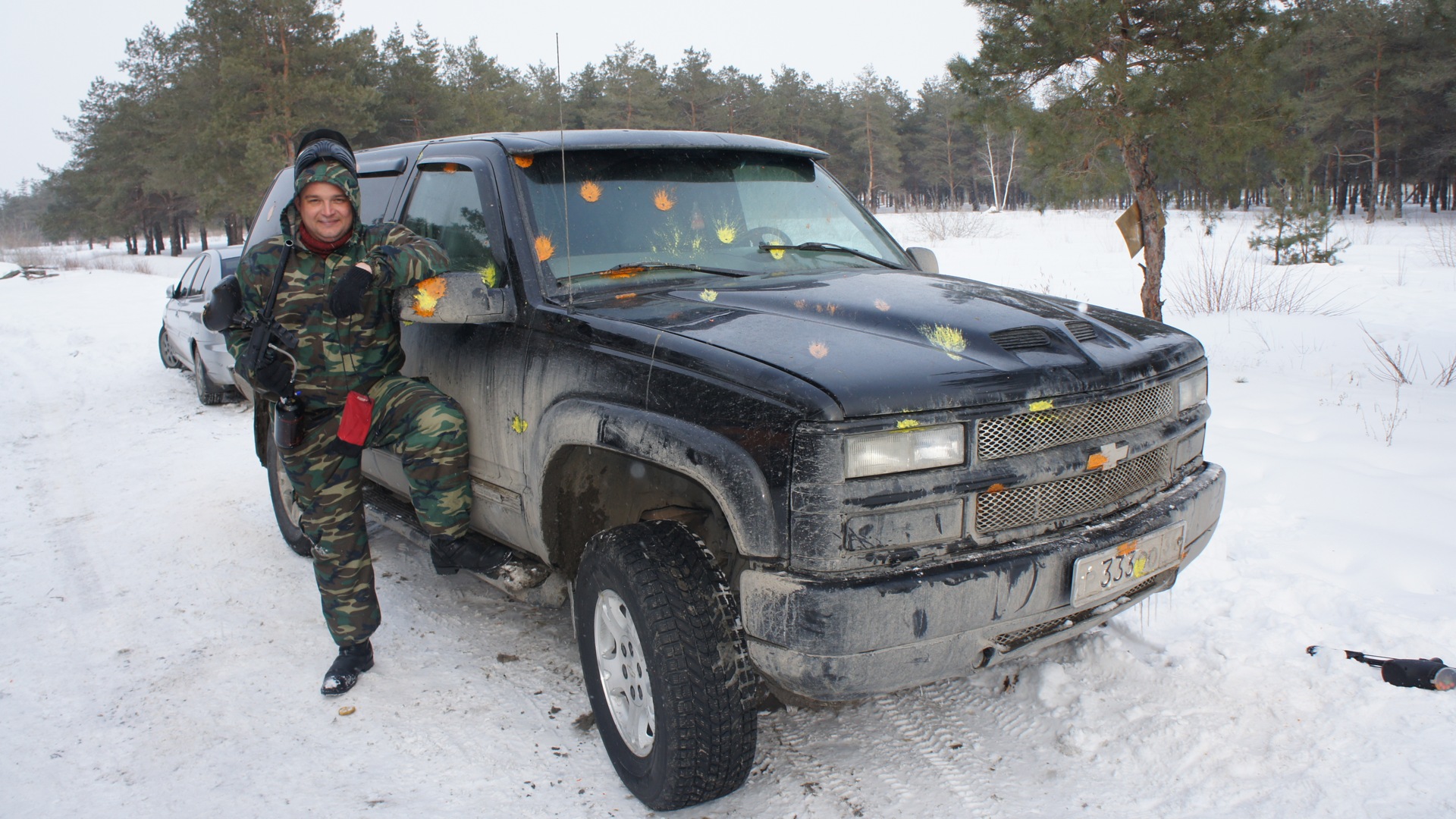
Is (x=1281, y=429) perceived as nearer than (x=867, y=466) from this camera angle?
No

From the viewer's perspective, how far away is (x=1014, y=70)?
9.05m

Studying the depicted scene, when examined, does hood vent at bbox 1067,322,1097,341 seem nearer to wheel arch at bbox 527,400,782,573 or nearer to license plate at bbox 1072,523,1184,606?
license plate at bbox 1072,523,1184,606

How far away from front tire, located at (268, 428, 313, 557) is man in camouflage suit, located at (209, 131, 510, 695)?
1.33 meters

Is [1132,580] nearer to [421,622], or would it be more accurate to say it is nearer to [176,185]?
[421,622]

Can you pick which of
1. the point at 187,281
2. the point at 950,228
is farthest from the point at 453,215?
the point at 950,228

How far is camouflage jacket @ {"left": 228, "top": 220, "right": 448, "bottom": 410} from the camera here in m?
3.21

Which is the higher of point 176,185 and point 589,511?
point 176,185

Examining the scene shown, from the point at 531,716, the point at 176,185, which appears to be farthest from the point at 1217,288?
the point at 176,185

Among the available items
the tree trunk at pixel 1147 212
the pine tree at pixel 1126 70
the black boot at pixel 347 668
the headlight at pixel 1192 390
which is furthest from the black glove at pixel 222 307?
the tree trunk at pixel 1147 212

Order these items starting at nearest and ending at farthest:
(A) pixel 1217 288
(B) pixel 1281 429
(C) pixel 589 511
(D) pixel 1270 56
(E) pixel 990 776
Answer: (E) pixel 990 776
(C) pixel 589 511
(B) pixel 1281 429
(D) pixel 1270 56
(A) pixel 1217 288

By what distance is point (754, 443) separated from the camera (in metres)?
2.13

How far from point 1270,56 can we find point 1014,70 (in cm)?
248

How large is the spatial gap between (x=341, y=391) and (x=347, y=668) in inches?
40.6

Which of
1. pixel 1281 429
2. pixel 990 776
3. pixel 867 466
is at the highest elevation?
pixel 867 466
